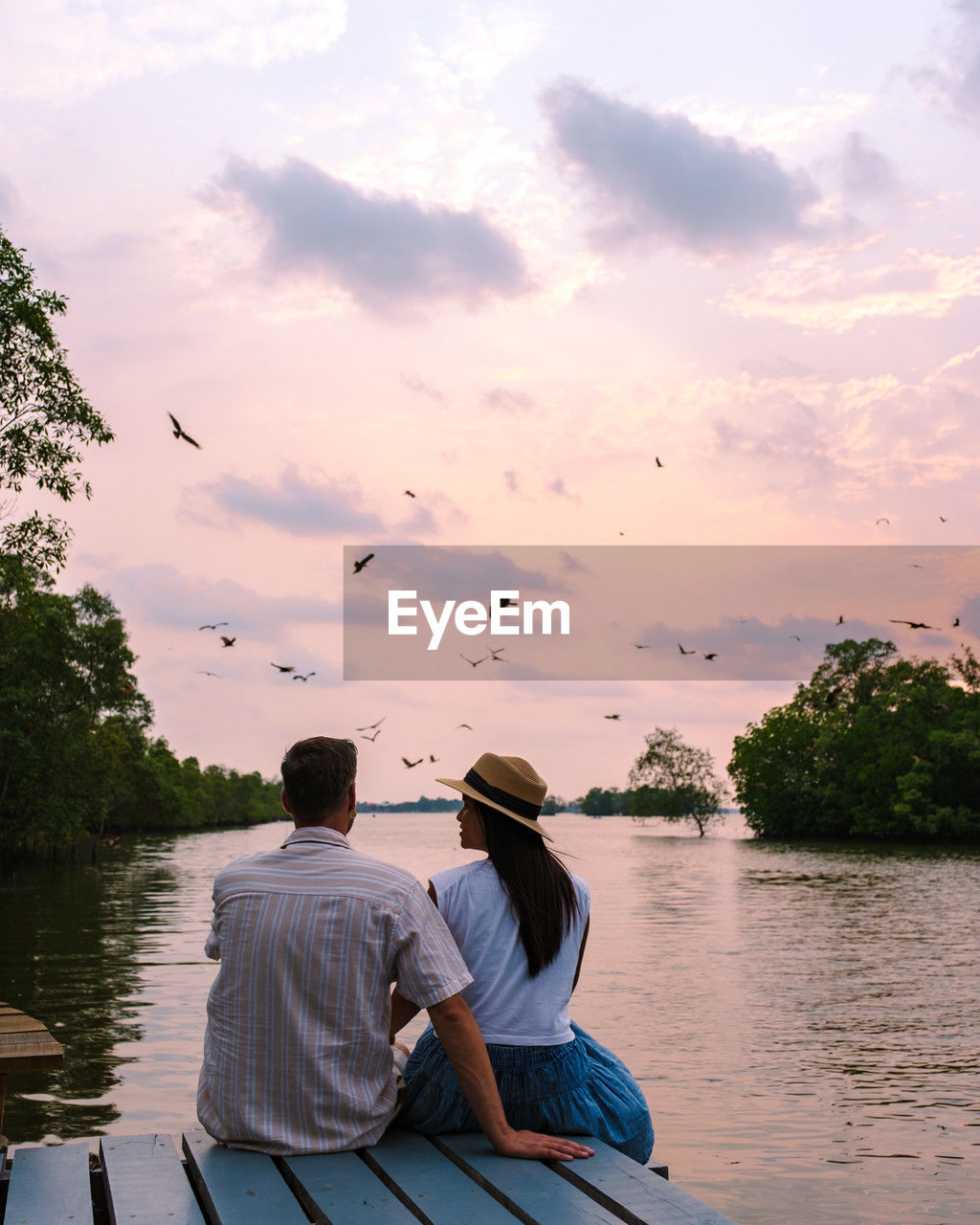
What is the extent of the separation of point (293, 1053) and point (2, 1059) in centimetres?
105

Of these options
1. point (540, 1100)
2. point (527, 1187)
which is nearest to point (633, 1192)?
point (527, 1187)

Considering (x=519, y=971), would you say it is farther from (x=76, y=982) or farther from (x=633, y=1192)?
(x=76, y=982)

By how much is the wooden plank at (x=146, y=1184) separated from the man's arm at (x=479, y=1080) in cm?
82

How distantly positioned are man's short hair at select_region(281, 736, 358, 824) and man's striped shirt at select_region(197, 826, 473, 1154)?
7 centimetres

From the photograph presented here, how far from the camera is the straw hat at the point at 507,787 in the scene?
4090 millimetres

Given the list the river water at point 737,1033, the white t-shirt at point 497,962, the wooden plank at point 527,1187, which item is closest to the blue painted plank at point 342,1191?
the wooden plank at point 527,1187

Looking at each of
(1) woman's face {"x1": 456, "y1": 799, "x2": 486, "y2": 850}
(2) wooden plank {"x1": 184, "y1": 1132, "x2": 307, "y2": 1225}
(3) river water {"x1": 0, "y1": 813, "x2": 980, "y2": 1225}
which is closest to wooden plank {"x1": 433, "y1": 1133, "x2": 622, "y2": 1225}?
(2) wooden plank {"x1": 184, "y1": 1132, "x2": 307, "y2": 1225}

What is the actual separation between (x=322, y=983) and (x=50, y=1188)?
92cm

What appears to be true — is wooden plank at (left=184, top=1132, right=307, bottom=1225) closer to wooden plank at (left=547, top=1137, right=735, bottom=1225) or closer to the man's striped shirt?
the man's striped shirt

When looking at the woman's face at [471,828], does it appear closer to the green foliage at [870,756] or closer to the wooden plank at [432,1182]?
the wooden plank at [432,1182]

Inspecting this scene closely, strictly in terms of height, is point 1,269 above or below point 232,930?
above

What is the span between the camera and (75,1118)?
9.78m

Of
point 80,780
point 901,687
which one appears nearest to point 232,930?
point 80,780

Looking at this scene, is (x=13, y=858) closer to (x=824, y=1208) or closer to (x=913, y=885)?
(x=913, y=885)
